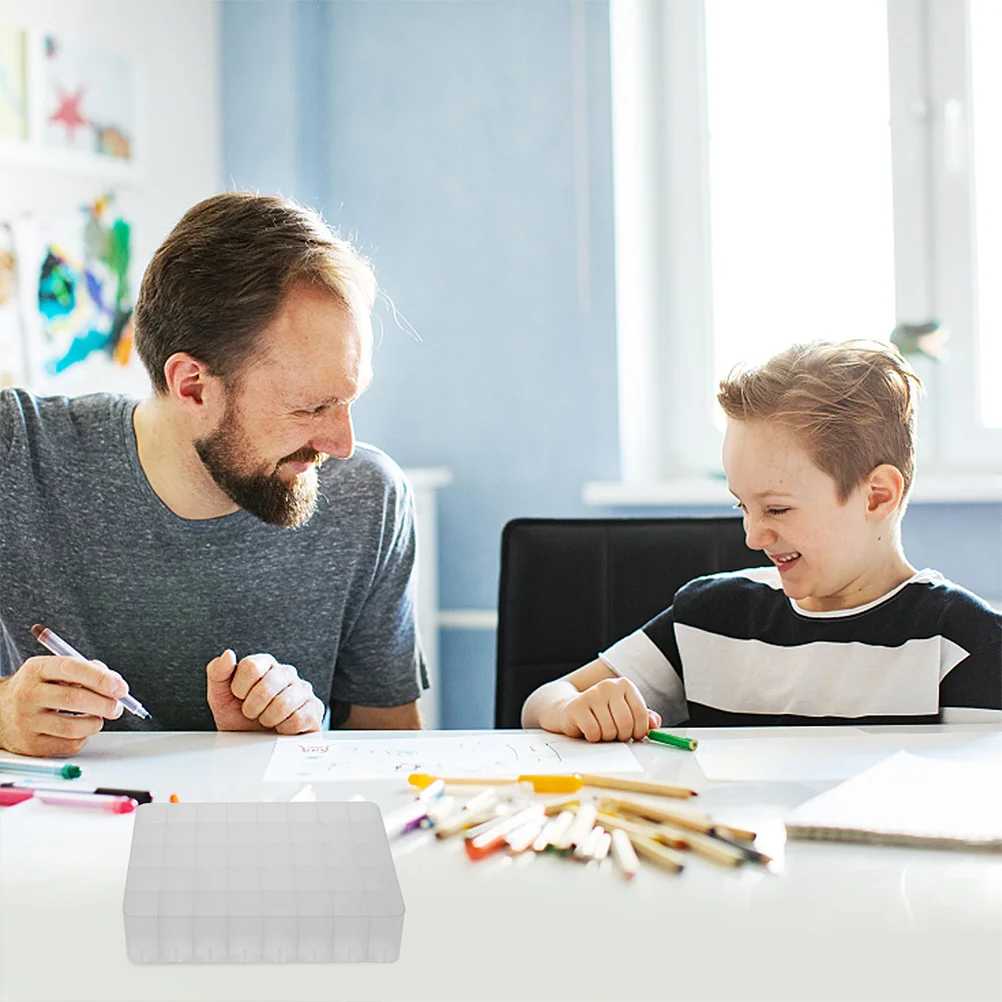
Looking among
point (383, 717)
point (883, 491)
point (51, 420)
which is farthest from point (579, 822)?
point (51, 420)

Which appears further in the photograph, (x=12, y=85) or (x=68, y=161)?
(x=68, y=161)

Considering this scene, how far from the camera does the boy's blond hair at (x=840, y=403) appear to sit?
1.25 m

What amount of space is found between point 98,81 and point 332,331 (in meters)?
1.37

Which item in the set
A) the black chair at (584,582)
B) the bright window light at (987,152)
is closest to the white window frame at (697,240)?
the bright window light at (987,152)

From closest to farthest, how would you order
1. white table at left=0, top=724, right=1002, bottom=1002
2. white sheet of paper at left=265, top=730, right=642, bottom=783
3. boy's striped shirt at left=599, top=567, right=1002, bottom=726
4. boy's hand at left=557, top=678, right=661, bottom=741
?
1. white table at left=0, top=724, right=1002, bottom=1002
2. white sheet of paper at left=265, top=730, right=642, bottom=783
3. boy's hand at left=557, top=678, right=661, bottom=741
4. boy's striped shirt at left=599, top=567, right=1002, bottom=726

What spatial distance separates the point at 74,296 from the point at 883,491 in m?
1.66

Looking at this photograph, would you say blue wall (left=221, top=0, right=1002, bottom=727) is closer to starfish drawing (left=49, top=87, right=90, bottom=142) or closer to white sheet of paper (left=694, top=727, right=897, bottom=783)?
starfish drawing (left=49, top=87, right=90, bottom=142)

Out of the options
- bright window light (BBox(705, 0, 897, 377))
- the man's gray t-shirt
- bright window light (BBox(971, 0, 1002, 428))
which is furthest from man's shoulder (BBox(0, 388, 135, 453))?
bright window light (BBox(971, 0, 1002, 428))

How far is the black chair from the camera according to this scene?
1.43 metres

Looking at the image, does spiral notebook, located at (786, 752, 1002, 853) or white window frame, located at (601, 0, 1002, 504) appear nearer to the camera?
spiral notebook, located at (786, 752, 1002, 853)

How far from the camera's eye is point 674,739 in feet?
3.36

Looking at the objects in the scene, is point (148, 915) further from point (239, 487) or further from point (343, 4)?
point (343, 4)

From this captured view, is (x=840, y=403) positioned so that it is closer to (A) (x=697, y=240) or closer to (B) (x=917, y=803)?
(B) (x=917, y=803)

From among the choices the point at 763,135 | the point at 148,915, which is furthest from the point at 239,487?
the point at 763,135
